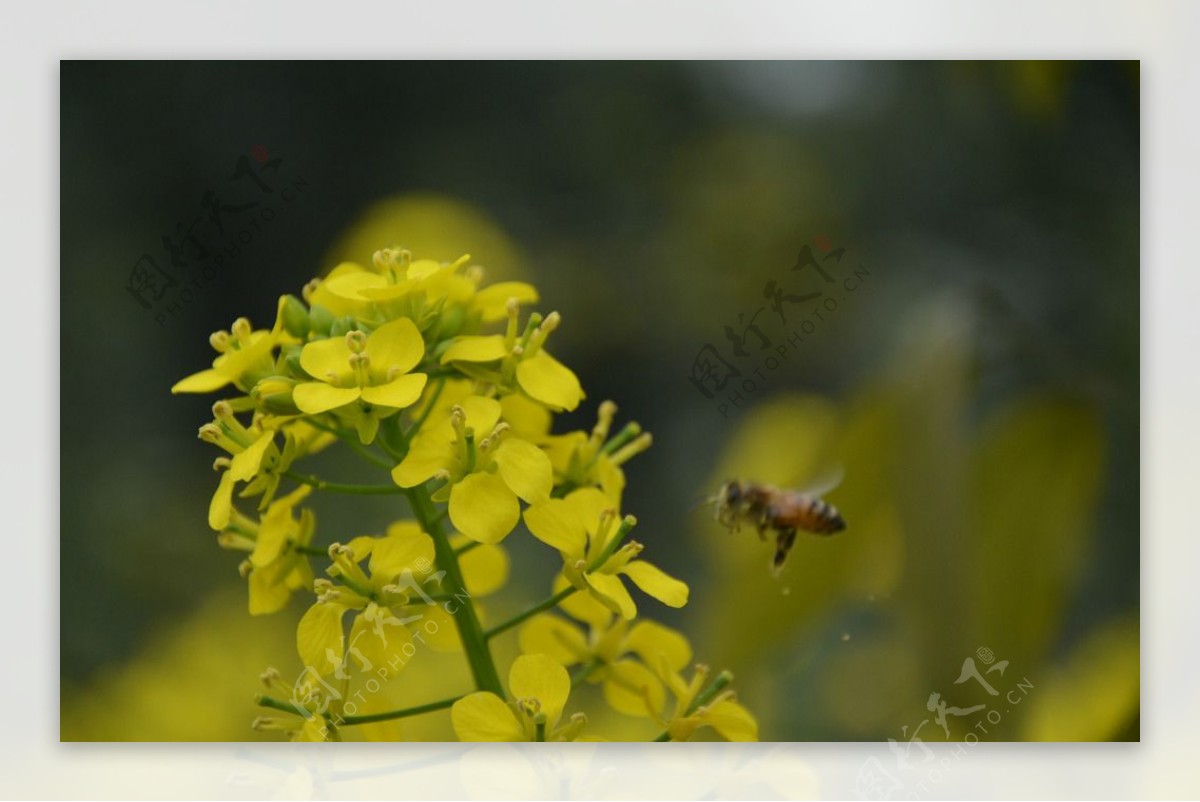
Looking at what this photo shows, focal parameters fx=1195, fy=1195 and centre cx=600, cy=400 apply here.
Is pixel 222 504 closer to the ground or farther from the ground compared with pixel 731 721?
farther from the ground

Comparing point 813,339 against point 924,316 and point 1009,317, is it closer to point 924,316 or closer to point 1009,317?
point 924,316

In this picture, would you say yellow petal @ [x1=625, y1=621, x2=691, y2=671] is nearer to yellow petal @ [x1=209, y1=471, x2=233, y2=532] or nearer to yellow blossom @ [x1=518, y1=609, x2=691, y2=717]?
yellow blossom @ [x1=518, y1=609, x2=691, y2=717]

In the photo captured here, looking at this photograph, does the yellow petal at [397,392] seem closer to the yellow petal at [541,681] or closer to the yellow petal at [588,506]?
the yellow petal at [588,506]

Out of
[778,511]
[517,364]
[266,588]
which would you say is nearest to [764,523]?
[778,511]

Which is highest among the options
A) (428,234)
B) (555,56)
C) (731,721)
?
(555,56)

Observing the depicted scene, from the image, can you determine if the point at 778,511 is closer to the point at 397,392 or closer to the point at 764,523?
the point at 764,523

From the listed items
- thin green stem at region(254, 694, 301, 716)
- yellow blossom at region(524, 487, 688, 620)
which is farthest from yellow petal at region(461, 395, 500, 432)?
thin green stem at region(254, 694, 301, 716)

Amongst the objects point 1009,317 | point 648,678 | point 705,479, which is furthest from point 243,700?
point 1009,317
